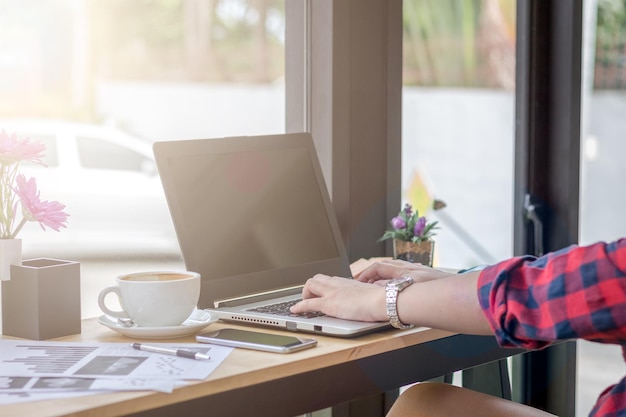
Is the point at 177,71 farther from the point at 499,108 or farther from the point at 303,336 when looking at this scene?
the point at 499,108

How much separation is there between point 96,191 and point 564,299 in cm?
108

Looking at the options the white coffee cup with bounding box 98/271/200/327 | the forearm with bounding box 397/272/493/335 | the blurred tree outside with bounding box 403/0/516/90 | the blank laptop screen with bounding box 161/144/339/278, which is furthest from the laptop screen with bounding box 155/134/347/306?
the blurred tree outside with bounding box 403/0/516/90

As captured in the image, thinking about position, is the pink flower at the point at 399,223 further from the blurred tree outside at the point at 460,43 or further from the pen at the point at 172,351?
the pen at the point at 172,351

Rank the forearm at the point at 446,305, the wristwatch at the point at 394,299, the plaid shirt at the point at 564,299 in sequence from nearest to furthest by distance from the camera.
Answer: the plaid shirt at the point at 564,299 → the forearm at the point at 446,305 → the wristwatch at the point at 394,299

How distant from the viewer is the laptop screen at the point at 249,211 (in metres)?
1.68

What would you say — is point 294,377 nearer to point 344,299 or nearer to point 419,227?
point 344,299

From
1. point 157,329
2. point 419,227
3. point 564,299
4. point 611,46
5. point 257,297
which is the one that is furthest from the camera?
point 611,46

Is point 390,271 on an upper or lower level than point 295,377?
upper

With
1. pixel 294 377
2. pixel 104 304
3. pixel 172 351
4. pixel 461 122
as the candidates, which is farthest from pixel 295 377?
pixel 461 122

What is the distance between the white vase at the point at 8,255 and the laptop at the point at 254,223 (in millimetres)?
267

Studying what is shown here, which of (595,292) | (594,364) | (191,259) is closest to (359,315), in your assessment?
(191,259)

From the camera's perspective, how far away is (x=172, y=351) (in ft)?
4.48

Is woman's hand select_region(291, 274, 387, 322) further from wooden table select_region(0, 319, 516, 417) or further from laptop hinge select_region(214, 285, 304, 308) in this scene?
laptop hinge select_region(214, 285, 304, 308)

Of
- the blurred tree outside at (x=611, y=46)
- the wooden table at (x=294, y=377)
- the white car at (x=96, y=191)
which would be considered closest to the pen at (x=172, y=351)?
the wooden table at (x=294, y=377)
